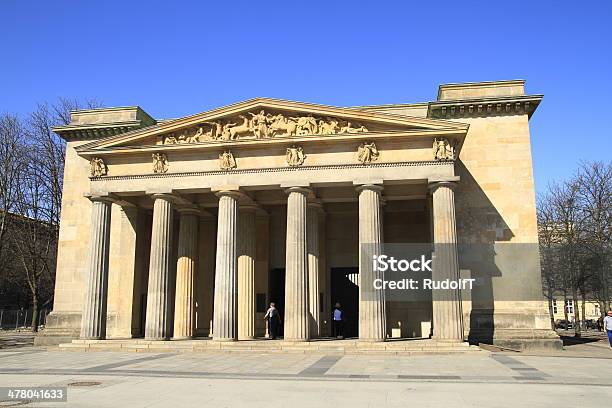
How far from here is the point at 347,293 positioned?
3303cm

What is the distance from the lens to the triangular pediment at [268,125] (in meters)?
26.4

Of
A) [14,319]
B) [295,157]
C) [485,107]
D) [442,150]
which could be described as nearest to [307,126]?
[295,157]

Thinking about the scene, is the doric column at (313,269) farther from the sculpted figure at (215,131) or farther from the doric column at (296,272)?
the sculpted figure at (215,131)

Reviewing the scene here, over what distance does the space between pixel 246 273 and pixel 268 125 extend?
848 cm

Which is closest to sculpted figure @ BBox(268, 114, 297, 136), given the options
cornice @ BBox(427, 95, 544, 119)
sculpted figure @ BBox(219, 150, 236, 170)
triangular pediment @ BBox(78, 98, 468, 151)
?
triangular pediment @ BBox(78, 98, 468, 151)

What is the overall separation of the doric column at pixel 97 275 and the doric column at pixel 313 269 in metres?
10.8

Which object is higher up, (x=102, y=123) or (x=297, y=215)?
(x=102, y=123)

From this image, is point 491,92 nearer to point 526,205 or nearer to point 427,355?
point 526,205

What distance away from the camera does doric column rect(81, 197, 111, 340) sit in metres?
28.0

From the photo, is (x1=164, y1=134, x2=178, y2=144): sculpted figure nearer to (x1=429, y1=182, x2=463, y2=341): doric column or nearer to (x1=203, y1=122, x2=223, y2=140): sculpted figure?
(x1=203, y1=122, x2=223, y2=140): sculpted figure

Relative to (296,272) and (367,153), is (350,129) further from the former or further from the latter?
(296,272)

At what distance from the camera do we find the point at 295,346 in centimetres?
2489

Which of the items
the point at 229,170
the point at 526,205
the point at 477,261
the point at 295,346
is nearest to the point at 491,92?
the point at 526,205
